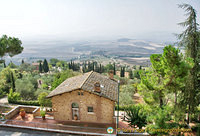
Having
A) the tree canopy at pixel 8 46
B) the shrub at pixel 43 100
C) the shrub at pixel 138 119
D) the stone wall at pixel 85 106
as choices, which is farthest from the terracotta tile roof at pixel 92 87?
the tree canopy at pixel 8 46

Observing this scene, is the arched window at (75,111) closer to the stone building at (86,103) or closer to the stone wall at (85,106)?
the stone building at (86,103)

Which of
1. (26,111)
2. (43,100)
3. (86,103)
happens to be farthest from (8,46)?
(86,103)

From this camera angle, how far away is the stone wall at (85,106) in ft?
52.2

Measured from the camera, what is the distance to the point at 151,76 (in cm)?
1452

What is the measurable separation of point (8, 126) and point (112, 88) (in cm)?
1163

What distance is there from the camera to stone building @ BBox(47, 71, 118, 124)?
15802 millimetres

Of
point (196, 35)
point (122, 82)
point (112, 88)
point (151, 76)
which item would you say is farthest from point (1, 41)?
point (122, 82)

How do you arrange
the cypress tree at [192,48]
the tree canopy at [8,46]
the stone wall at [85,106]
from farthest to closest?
the tree canopy at [8,46] → the stone wall at [85,106] → the cypress tree at [192,48]

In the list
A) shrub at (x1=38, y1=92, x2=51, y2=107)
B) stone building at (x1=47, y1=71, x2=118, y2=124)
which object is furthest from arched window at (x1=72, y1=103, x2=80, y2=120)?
shrub at (x1=38, y1=92, x2=51, y2=107)

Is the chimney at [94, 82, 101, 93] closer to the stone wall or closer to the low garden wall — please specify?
the stone wall

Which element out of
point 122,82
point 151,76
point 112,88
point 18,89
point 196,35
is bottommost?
point 122,82

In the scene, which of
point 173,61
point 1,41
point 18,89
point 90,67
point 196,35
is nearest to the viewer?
point 173,61

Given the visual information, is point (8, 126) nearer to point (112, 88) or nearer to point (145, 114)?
point (112, 88)

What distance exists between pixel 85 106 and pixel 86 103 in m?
0.39
